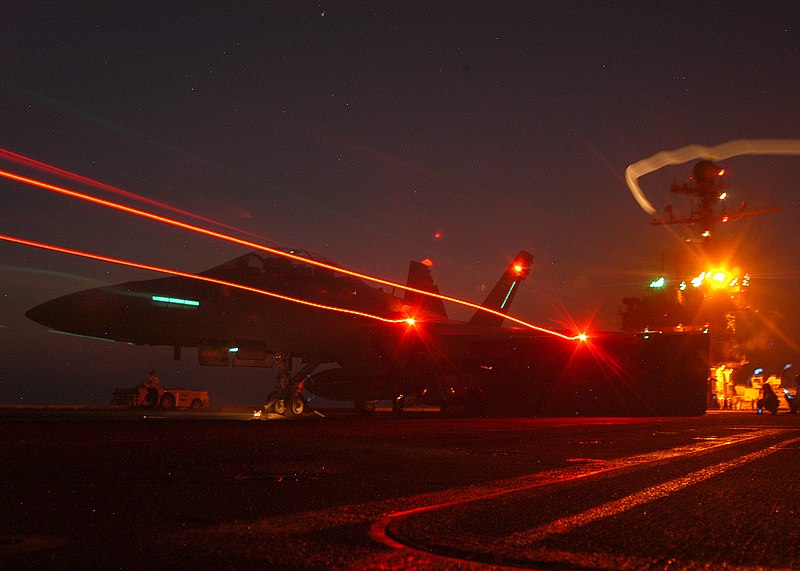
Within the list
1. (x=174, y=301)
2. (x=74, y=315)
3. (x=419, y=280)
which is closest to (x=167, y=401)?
(x=419, y=280)

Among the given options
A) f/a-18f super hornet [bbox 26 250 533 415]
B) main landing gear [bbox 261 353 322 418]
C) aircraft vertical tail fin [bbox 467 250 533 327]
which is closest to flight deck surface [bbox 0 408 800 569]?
f/a-18f super hornet [bbox 26 250 533 415]

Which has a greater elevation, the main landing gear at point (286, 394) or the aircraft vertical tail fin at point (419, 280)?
the aircraft vertical tail fin at point (419, 280)

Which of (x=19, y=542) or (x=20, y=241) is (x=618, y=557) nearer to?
(x=19, y=542)

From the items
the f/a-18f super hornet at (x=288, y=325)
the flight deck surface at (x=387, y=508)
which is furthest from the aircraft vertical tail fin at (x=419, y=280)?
the flight deck surface at (x=387, y=508)

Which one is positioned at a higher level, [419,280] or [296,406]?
[419,280]

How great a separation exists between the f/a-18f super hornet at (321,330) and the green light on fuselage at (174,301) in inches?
0.9

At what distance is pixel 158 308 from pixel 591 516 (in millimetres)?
13747

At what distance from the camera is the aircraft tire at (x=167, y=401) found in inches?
1102

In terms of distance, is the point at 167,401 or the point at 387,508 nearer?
the point at 387,508

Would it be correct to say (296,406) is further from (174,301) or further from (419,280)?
(419,280)

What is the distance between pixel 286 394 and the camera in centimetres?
1780

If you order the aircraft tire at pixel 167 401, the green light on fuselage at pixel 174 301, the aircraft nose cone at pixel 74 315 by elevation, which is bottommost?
the aircraft tire at pixel 167 401

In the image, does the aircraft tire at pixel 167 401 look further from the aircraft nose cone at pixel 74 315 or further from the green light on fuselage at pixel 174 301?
the aircraft nose cone at pixel 74 315

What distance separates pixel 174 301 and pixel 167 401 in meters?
13.8
